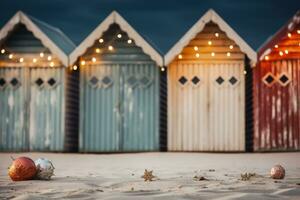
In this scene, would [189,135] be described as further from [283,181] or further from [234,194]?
[234,194]

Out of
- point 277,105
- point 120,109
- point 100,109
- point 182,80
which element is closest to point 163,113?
point 182,80

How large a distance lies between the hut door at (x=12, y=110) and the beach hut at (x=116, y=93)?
1.74m

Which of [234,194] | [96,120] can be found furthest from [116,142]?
[234,194]

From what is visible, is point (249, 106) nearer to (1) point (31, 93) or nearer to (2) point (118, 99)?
(2) point (118, 99)

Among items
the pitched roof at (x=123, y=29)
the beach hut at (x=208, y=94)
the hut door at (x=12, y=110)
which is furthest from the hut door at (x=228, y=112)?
the hut door at (x=12, y=110)

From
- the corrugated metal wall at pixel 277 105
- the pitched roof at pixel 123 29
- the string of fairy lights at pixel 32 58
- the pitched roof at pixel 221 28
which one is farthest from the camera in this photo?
the string of fairy lights at pixel 32 58

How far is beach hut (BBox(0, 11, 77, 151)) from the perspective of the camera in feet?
48.5

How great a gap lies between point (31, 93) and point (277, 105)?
24.0 feet

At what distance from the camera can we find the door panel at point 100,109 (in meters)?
14.8

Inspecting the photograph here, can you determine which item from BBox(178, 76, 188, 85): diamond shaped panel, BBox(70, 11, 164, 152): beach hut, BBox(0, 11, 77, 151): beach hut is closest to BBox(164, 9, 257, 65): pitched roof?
BBox(178, 76, 188, 85): diamond shaped panel

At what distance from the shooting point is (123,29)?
14.3m

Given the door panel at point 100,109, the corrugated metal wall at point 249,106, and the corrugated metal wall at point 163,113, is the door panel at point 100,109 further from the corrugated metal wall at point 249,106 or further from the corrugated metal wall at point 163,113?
the corrugated metal wall at point 249,106

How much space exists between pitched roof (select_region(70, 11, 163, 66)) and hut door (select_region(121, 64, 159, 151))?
65cm

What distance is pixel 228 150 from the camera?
14508mm
